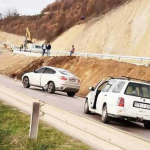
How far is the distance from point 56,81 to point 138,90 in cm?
1175

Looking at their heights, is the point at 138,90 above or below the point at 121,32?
below

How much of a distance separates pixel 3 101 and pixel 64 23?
75217 mm

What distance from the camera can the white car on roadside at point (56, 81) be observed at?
2527 cm

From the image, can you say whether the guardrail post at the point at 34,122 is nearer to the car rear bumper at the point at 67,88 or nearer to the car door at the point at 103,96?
the car door at the point at 103,96

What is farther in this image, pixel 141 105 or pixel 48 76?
Result: pixel 48 76

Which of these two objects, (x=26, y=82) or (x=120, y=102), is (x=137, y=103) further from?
(x=26, y=82)

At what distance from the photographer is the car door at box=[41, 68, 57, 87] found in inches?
1008

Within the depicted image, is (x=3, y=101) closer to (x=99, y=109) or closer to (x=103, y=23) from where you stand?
(x=99, y=109)

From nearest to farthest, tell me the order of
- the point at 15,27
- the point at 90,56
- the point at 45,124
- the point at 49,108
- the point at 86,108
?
the point at 45,124
the point at 49,108
the point at 86,108
the point at 90,56
the point at 15,27

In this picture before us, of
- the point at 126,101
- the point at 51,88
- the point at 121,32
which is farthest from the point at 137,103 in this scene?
the point at 121,32

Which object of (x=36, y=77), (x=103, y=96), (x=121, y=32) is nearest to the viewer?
(x=103, y=96)

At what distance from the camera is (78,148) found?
9578 millimetres

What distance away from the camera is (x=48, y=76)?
25.8 metres

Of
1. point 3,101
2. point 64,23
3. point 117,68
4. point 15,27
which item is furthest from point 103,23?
point 15,27
